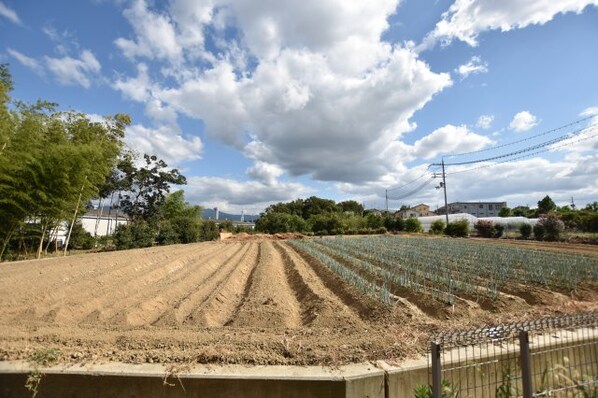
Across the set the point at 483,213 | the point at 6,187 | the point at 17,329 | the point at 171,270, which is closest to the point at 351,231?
the point at 171,270

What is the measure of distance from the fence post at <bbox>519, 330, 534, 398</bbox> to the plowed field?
1.03 metres

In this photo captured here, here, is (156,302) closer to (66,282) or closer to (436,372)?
(66,282)

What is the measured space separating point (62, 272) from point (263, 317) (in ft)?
21.0

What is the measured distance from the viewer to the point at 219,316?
588cm

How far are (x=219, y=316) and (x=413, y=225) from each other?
39087 millimetres

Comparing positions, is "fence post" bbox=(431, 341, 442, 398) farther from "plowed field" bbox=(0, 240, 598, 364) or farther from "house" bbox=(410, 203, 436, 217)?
"house" bbox=(410, 203, 436, 217)

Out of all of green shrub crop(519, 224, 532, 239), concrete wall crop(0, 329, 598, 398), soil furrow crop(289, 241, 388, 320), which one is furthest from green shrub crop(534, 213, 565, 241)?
concrete wall crop(0, 329, 598, 398)

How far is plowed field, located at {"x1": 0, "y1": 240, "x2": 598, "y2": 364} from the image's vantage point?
3354mm

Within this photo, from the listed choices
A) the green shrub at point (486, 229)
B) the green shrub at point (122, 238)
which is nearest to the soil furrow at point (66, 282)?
the green shrub at point (122, 238)

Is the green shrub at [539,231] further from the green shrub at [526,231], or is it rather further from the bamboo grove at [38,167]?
the bamboo grove at [38,167]

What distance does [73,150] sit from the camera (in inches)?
470

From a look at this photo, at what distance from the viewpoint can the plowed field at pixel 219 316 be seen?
335 centimetres

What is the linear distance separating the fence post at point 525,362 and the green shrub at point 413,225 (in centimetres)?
4105

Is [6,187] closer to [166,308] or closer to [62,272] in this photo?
[62,272]
